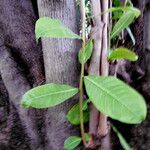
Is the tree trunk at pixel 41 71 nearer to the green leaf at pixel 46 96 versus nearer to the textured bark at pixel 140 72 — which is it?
the textured bark at pixel 140 72

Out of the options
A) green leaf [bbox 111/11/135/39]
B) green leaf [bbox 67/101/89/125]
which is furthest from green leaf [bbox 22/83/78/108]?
green leaf [bbox 111/11/135/39]

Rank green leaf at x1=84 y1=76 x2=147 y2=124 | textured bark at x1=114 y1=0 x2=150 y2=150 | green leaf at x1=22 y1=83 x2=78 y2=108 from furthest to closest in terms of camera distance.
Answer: textured bark at x1=114 y1=0 x2=150 y2=150
green leaf at x1=22 y1=83 x2=78 y2=108
green leaf at x1=84 y1=76 x2=147 y2=124

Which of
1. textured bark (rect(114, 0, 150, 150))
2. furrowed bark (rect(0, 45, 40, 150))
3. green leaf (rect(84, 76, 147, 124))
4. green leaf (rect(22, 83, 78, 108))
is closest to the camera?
green leaf (rect(84, 76, 147, 124))

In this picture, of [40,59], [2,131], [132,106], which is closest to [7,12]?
[40,59]

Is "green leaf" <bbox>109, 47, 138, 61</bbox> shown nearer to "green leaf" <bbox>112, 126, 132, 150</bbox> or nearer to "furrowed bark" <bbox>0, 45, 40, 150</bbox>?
"green leaf" <bbox>112, 126, 132, 150</bbox>

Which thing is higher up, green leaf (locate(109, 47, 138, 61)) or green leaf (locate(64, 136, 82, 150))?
green leaf (locate(109, 47, 138, 61))

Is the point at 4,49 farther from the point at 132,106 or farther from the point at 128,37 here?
the point at 132,106

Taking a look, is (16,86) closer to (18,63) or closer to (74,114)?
(18,63)

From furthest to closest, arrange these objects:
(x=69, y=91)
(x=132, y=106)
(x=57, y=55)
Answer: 1. (x=57, y=55)
2. (x=69, y=91)
3. (x=132, y=106)
